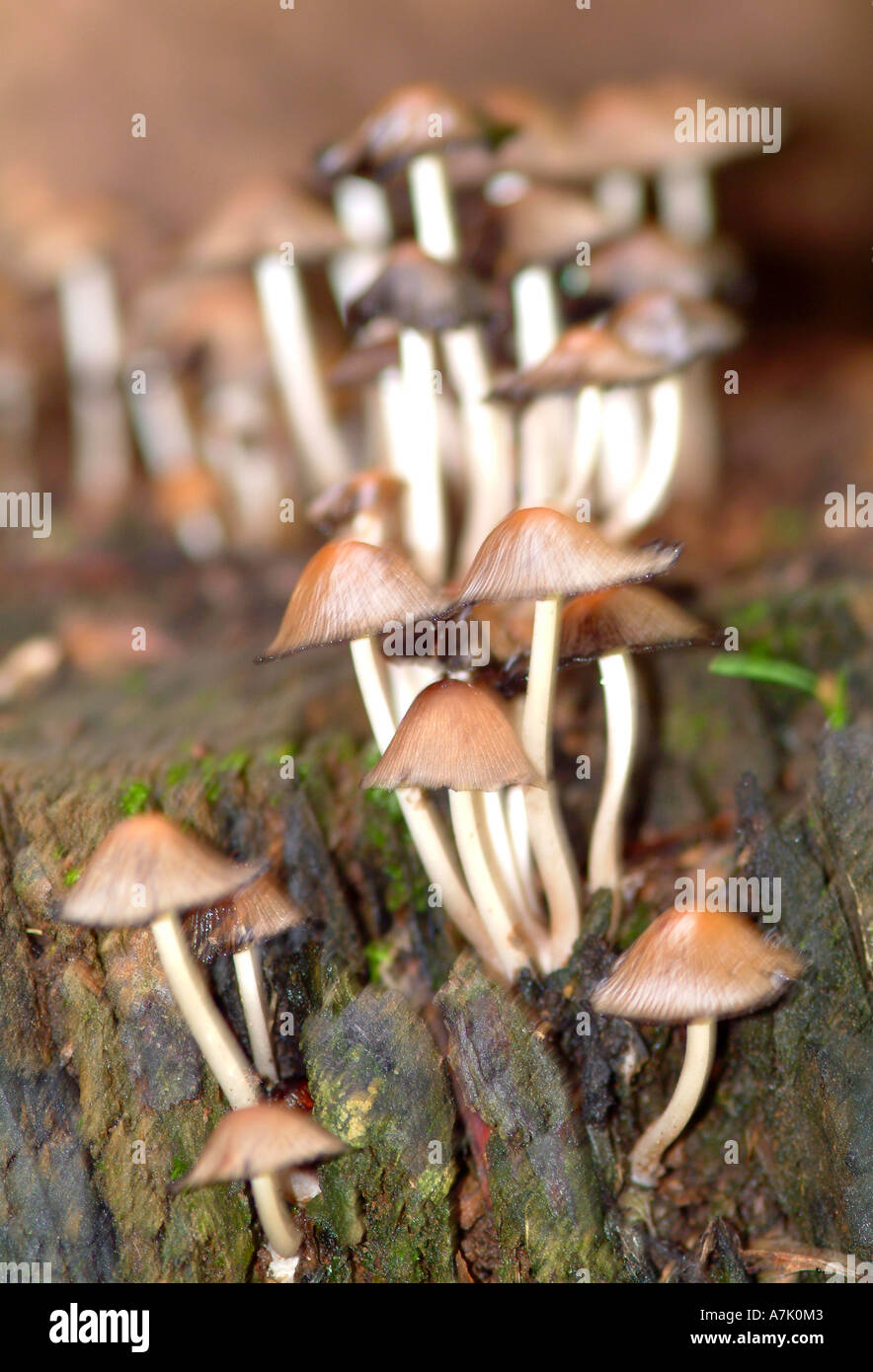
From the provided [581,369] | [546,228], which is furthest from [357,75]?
[581,369]

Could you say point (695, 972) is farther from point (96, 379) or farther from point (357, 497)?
point (96, 379)

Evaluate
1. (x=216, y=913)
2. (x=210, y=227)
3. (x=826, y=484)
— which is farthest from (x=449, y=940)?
(x=826, y=484)

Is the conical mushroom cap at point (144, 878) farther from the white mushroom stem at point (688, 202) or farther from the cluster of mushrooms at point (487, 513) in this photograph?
the white mushroom stem at point (688, 202)

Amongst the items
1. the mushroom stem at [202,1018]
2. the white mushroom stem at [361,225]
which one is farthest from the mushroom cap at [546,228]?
the mushroom stem at [202,1018]

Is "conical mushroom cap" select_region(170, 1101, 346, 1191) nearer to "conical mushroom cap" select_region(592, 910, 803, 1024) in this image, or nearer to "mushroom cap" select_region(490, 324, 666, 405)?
"conical mushroom cap" select_region(592, 910, 803, 1024)

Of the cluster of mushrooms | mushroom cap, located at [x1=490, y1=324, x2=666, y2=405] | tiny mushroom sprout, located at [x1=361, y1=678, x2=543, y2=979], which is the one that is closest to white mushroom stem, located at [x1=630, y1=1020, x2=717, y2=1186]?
the cluster of mushrooms
